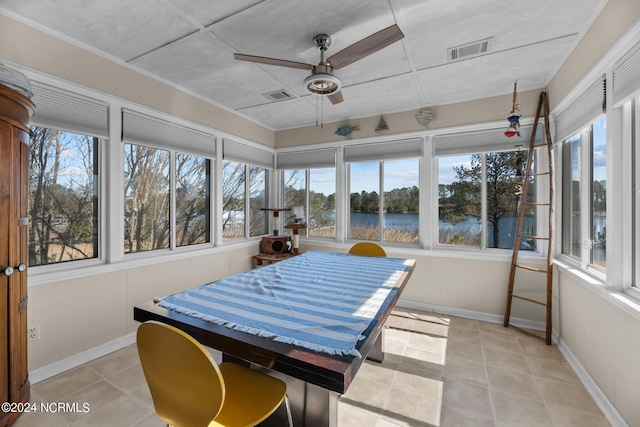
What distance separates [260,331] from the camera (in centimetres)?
120

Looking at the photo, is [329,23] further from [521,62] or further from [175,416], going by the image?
[175,416]

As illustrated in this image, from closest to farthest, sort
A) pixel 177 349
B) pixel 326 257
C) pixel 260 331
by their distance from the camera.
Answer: pixel 177 349, pixel 260 331, pixel 326 257

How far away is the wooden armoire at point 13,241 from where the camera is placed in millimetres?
1617

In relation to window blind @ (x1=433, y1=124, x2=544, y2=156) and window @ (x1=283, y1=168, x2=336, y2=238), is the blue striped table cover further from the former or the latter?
window @ (x1=283, y1=168, x2=336, y2=238)

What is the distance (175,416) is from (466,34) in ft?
9.79

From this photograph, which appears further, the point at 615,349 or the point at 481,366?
the point at 481,366

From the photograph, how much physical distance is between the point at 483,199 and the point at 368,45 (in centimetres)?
259

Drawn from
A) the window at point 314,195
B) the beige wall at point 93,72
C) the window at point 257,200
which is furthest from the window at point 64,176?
the window at point 314,195

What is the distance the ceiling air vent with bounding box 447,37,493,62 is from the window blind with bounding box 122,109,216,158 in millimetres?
2841

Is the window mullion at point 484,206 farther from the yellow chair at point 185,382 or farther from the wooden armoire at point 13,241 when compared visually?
the wooden armoire at point 13,241

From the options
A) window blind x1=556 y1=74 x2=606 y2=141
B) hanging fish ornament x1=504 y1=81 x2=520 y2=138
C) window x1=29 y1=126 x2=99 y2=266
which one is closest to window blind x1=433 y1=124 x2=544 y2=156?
hanging fish ornament x1=504 y1=81 x2=520 y2=138

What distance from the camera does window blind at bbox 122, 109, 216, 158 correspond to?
272cm

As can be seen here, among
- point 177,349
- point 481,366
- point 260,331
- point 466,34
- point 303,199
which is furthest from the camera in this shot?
point 303,199

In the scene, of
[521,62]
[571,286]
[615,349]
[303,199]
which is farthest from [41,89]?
[571,286]
